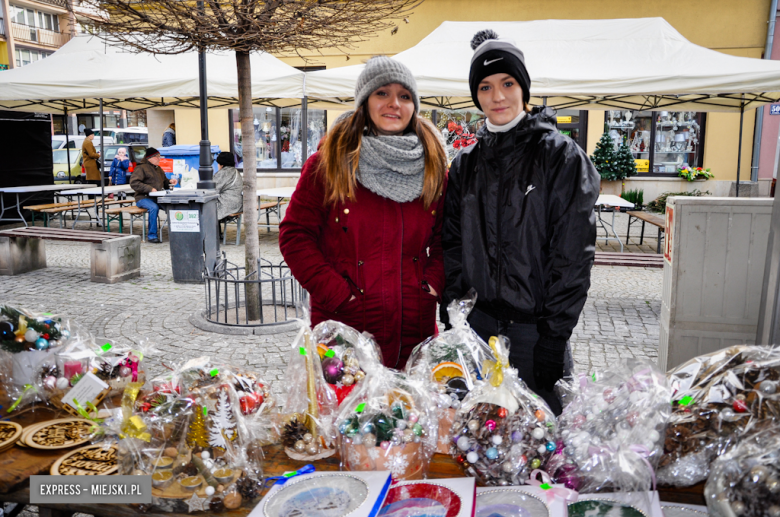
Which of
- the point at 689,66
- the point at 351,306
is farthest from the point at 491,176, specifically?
the point at 689,66

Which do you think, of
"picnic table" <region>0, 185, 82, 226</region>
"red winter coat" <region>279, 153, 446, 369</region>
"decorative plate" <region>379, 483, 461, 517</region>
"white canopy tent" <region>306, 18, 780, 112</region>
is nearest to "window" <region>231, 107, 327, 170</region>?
"picnic table" <region>0, 185, 82, 226</region>

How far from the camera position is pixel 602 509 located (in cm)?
137

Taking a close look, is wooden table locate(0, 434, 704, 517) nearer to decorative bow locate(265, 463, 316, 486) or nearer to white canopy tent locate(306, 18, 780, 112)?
decorative bow locate(265, 463, 316, 486)

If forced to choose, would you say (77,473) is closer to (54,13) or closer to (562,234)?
(562,234)

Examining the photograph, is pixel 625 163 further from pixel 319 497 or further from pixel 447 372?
pixel 319 497

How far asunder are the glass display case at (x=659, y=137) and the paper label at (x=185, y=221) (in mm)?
12268

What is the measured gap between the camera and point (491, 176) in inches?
83.0

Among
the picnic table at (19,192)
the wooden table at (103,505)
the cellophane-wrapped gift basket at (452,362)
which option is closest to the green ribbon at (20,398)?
the wooden table at (103,505)

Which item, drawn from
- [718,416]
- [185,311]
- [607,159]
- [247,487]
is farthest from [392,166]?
[607,159]

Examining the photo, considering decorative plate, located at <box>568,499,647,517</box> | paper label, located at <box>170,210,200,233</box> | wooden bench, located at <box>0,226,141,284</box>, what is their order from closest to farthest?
decorative plate, located at <box>568,499,647,517</box> < paper label, located at <box>170,210,200,233</box> < wooden bench, located at <box>0,226,141,284</box>

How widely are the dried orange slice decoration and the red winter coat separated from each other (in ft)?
1.51

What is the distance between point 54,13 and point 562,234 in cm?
5616

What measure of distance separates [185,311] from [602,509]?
226 inches

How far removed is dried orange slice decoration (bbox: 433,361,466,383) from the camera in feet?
6.35
